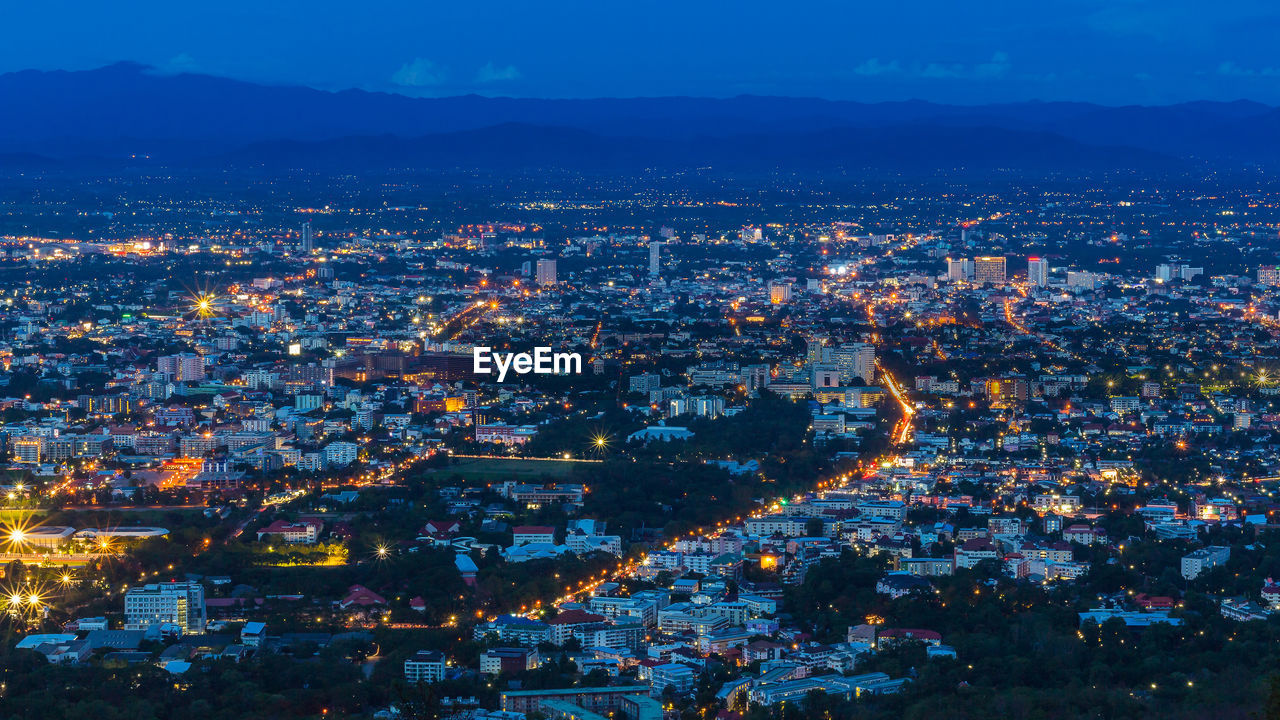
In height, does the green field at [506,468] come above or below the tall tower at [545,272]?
below

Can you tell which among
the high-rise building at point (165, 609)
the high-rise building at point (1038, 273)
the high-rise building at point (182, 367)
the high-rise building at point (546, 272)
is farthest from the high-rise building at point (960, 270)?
the high-rise building at point (165, 609)

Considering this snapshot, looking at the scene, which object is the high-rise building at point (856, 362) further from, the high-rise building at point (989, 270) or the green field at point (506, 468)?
the high-rise building at point (989, 270)

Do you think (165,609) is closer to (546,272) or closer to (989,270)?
(546,272)

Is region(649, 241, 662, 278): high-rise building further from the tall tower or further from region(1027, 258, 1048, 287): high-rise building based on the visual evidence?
region(1027, 258, 1048, 287): high-rise building

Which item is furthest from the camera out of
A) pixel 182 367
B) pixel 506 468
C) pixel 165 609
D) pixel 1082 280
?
pixel 1082 280

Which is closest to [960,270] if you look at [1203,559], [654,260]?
[654,260]

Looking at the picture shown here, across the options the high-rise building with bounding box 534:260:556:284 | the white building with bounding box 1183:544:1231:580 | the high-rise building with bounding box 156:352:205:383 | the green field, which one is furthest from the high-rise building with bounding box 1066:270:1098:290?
the white building with bounding box 1183:544:1231:580
